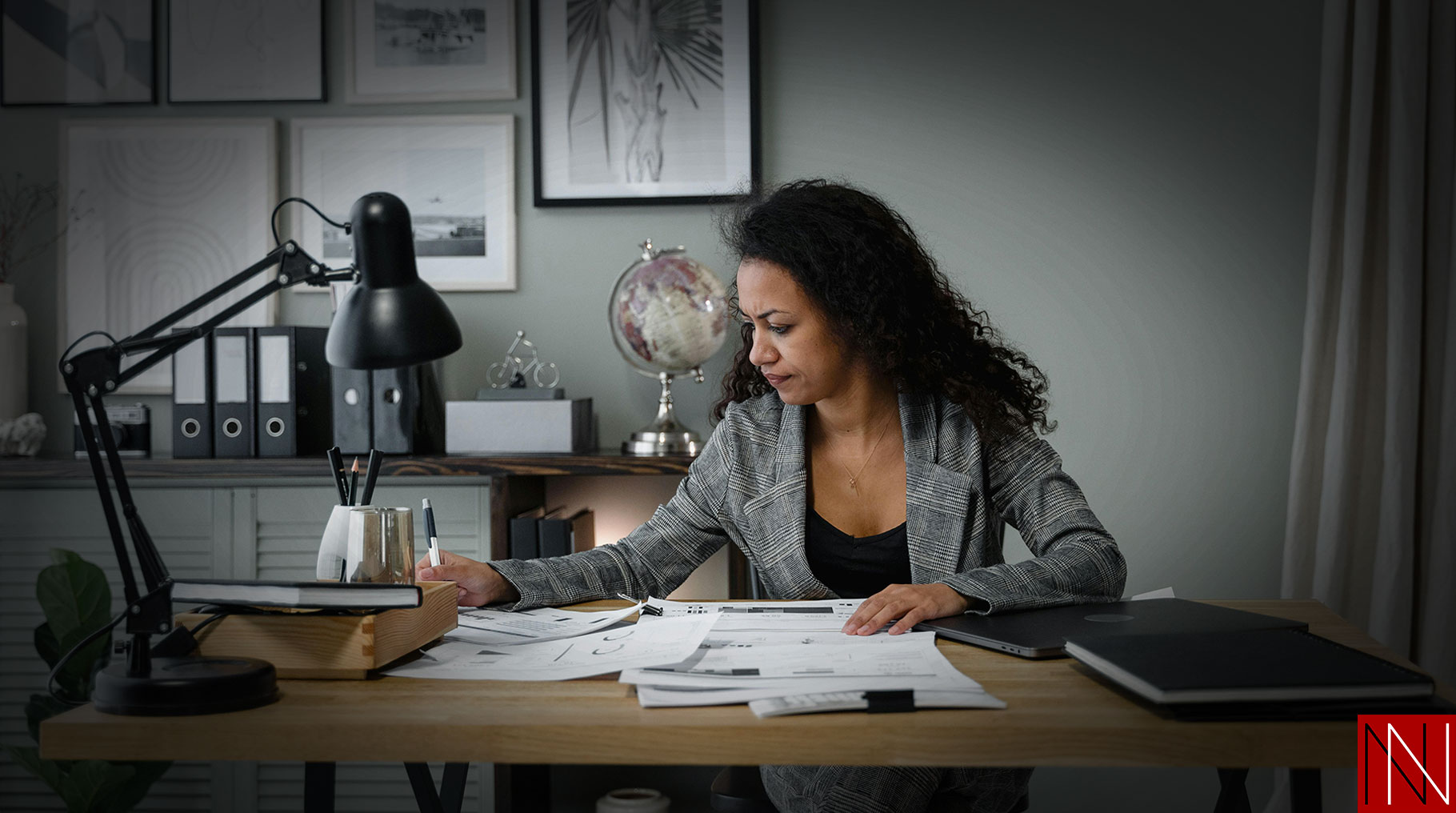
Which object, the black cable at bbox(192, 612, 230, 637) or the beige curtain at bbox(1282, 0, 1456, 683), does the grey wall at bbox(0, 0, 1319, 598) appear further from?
the black cable at bbox(192, 612, 230, 637)

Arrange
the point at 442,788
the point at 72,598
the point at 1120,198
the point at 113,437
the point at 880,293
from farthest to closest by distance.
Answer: the point at 1120,198, the point at 72,598, the point at 880,293, the point at 442,788, the point at 113,437

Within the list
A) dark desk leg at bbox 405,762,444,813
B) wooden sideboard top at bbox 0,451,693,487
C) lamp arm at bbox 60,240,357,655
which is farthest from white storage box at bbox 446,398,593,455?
lamp arm at bbox 60,240,357,655

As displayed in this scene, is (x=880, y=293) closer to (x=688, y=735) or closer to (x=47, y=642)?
(x=688, y=735)

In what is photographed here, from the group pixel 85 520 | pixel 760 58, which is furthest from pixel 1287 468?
pixel 85 520

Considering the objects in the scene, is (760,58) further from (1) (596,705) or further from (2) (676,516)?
(1) (596,705)

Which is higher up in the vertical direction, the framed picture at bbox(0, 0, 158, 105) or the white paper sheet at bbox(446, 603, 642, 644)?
the framed picture at bbox(0, 0, 158, 105)

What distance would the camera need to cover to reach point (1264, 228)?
→ 2551mm

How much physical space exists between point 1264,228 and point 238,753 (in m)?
2.47

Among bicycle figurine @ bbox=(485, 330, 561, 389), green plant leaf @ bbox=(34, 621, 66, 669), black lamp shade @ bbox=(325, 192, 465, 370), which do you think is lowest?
green plant leaf @ bbox=(34, 621, 66, 669)

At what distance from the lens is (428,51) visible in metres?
2.67

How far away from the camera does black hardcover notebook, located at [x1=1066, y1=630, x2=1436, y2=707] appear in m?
0.81

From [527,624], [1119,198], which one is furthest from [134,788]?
[1119,198]

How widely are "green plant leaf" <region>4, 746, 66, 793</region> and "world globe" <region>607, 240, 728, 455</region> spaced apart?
49.5 inches

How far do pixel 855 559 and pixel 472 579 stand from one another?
59cm
